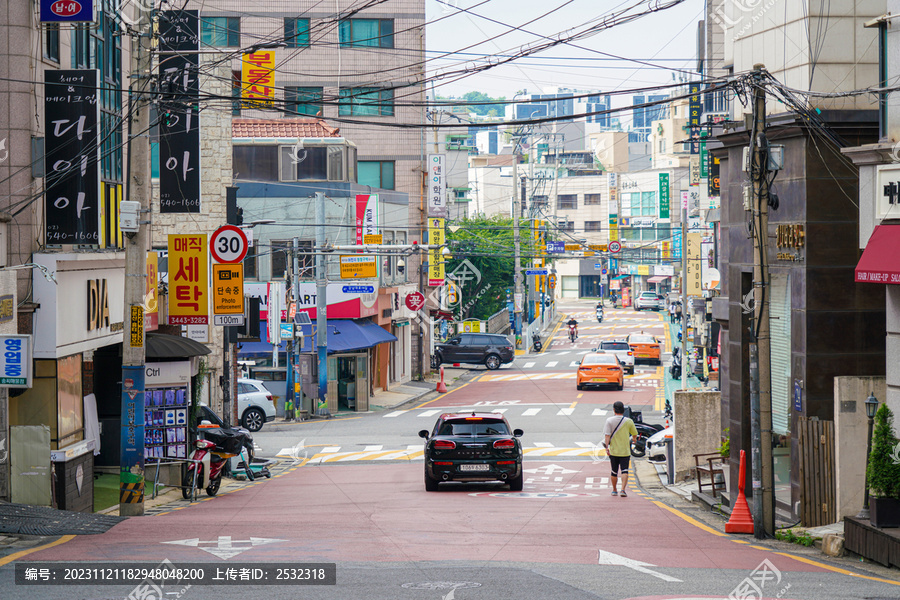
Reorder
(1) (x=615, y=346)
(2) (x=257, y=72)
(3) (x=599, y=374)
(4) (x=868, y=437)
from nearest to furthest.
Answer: (4) (x=868, y=437), (2) (x=257, y=72), (3) (x=599, y=374), (1) (x=615, y=346)

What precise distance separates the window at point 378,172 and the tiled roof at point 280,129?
8.18 meters

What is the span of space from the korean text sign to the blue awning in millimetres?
17717

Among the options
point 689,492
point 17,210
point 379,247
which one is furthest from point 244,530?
point 379,247

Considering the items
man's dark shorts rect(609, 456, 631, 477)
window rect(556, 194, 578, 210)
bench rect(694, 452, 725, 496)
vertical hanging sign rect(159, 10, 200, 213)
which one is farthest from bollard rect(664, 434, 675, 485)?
window rect(556, 194, 578, 210)

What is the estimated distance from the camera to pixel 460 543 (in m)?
12.5

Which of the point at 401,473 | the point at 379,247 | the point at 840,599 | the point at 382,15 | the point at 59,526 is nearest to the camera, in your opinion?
the point at 840,599

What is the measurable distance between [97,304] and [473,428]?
23.9 ft

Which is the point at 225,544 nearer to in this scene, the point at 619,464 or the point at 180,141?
the point at 619,464

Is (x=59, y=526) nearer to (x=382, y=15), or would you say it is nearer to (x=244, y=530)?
(x=244, y=530)

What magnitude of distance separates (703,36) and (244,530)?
37267 mm

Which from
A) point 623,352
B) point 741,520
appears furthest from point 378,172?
point 741,520

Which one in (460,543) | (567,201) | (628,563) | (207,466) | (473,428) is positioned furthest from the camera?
(567,201)

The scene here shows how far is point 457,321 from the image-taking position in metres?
73.1

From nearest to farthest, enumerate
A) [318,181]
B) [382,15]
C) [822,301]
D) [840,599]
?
1. [840,599]
2. [822,301]
3. [318,181]
4. [382,15]
